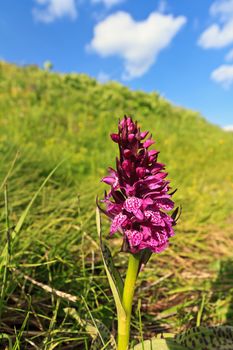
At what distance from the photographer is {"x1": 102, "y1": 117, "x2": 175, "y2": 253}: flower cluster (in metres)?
1.26

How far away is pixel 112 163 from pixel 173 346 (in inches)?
165

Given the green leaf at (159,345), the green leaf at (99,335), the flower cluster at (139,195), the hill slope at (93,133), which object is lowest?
the green leaf at (159,345)

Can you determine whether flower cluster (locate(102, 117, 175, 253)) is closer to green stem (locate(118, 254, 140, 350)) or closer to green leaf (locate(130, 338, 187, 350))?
green stem (locate(118, 254, 140, 350))

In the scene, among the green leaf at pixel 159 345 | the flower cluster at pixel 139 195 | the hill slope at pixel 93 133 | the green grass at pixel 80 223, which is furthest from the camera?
the hill slope at pixel 93 133

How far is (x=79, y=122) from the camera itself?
790 centimetres

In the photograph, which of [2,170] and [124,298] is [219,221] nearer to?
[2,170]

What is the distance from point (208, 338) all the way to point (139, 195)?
2.20 ft

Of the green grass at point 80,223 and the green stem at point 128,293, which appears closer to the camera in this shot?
the green stem at point 128,293

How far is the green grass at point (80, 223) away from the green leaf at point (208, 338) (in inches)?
8.6

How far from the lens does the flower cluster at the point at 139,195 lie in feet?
4.13

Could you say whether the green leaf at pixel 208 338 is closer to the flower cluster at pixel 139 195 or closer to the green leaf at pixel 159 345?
the green leaf at pixel 159 345

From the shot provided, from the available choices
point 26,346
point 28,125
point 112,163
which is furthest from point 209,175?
point 26,346

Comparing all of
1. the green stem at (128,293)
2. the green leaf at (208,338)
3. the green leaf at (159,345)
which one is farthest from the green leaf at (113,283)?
the green leaf at (208,338)

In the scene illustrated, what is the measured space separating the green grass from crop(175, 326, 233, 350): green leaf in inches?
8.6
